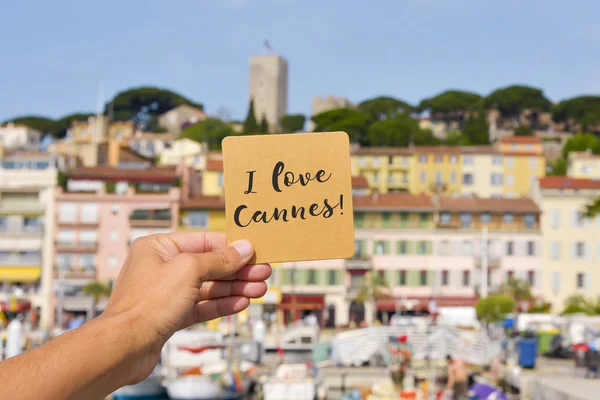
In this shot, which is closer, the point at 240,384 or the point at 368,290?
the point at 240,384

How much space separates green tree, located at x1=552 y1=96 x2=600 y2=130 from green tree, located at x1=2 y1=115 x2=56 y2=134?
2616 inches

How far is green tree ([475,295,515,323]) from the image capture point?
1472 inches

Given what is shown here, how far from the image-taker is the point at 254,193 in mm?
2459

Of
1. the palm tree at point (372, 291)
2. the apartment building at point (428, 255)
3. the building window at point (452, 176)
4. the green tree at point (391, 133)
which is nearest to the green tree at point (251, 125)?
the green tree at point (391, 133)

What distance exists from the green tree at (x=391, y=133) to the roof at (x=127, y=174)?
2408cm

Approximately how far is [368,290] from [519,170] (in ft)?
73.2

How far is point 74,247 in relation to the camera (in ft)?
159

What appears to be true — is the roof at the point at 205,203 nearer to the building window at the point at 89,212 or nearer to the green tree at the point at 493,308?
the building window at the point at 89,212

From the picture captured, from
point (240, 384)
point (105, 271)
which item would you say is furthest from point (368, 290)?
point (240, 384)

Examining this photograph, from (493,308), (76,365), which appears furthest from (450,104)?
(76,365)

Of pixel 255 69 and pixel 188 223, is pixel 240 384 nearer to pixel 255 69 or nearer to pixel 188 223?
pixel 188 223

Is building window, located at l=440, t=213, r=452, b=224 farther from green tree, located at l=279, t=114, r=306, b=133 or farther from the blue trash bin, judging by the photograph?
green tree, located at l=279, t=114, r=306, b=133

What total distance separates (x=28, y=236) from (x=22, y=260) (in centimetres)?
134

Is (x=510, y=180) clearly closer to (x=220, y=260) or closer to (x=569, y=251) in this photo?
(x=569, y=251)
